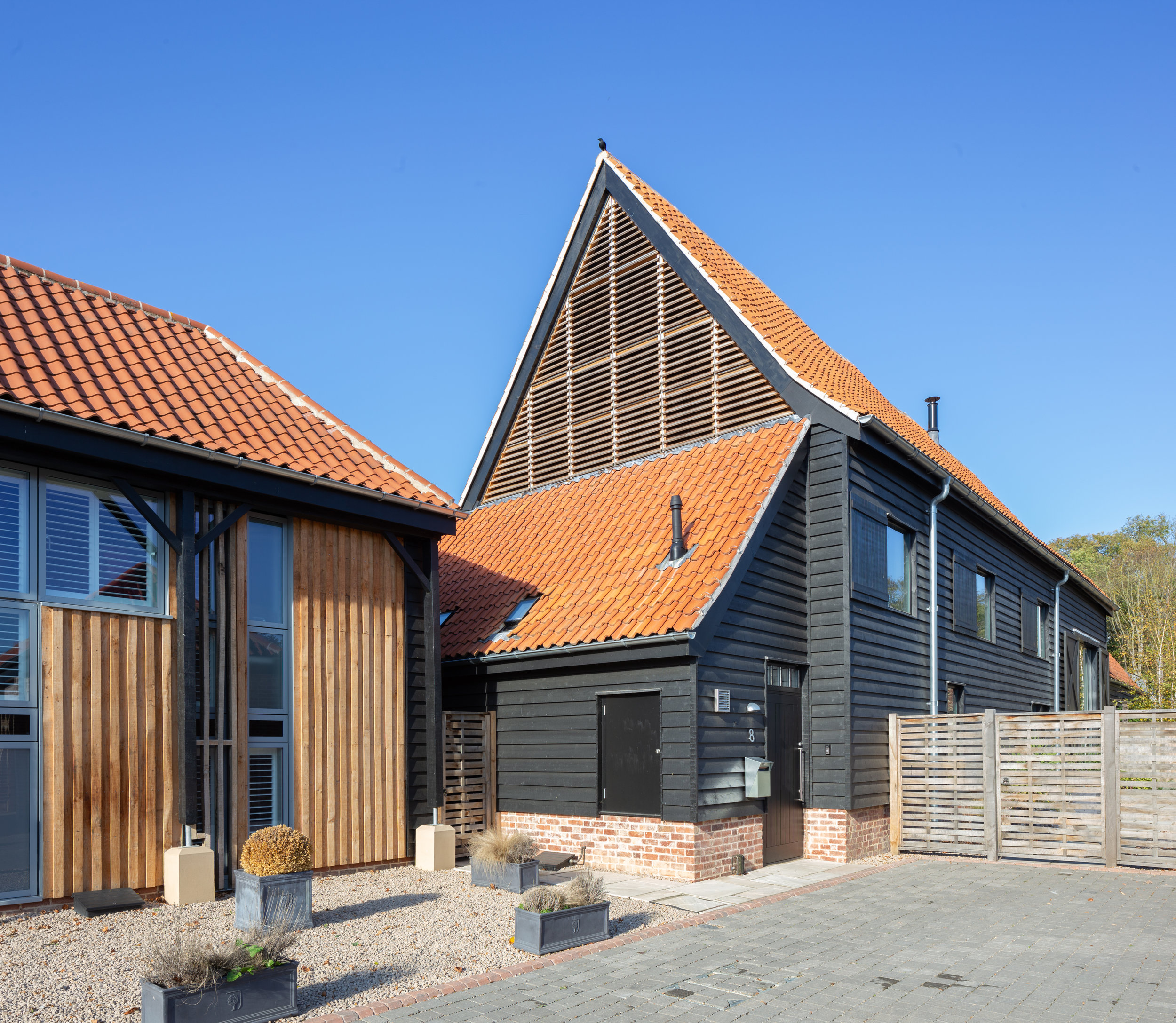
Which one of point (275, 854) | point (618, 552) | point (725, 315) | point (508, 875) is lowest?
point (508, 875)

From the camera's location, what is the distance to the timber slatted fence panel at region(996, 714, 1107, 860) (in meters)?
12.2

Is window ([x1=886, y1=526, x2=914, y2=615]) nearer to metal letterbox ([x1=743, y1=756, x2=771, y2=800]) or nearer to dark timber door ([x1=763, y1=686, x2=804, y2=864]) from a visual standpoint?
dark timber door ([x1=763, y1=686, x2=804, y2=864])

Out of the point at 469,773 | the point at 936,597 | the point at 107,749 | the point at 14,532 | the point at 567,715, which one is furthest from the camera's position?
the point at 936,597

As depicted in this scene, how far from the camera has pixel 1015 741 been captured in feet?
42.4

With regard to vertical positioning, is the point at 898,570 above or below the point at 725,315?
below

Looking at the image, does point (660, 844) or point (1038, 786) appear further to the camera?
point (1038, 786)

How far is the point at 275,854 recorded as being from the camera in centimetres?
806

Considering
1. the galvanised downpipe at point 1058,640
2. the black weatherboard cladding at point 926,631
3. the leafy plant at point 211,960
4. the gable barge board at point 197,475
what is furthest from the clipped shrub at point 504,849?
the galvanised downpipe at point 1058,640

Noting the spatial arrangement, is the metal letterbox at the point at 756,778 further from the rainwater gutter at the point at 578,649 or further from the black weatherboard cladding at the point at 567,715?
the rainwater gutter at the point at 578,649

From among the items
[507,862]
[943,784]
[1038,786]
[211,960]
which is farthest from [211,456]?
[1038,786]

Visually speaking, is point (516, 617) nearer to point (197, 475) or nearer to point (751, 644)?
point (751, 644)

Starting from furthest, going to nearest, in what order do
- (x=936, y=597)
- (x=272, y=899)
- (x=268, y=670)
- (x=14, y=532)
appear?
1. (x=936, y=597)
2. (x=268, y=670)
3. (x=14, y=532)
4. (x=272, y=899)

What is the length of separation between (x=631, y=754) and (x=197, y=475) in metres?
6.00

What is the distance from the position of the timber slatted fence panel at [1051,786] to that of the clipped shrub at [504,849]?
666cm
